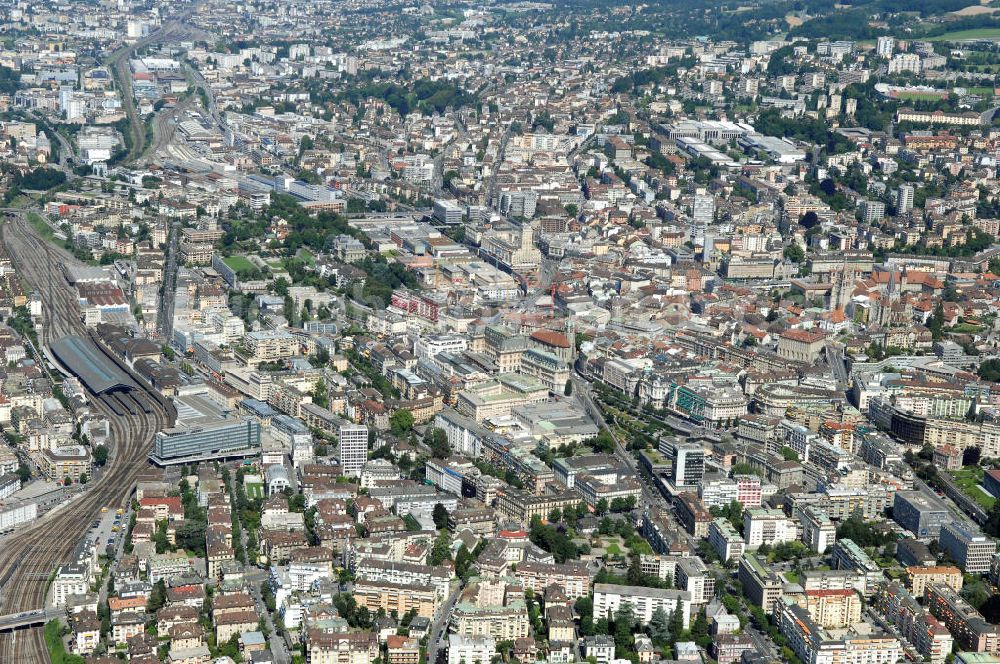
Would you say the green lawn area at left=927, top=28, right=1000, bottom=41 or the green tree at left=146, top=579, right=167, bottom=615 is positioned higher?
the green lawn area at left=927, top=28, right=1000, bottom=41

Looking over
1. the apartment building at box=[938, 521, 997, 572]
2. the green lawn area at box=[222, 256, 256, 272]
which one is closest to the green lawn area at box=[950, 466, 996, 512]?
the apartment building at box=[938, 521, 997, 572]

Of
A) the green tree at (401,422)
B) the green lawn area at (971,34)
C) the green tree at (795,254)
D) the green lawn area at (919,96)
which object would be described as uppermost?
the green lawn area at (971,34)

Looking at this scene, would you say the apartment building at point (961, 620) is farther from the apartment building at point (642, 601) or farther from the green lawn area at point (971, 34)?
the green lawn area at point (971, 34)

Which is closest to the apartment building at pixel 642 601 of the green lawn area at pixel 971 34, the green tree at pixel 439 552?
the green tree at pixel 439 552

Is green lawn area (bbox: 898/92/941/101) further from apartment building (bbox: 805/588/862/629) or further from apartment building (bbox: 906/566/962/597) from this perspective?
apartment building (bbox: 805/588/862/629)

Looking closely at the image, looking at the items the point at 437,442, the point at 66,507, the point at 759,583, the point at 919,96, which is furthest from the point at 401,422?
the point at 919,96

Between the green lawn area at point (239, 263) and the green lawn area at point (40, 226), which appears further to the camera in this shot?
the green lawn area at point (40, 226)

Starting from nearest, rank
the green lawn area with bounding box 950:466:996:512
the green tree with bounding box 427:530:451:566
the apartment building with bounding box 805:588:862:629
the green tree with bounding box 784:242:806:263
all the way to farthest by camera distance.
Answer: the apartment building with bounding box 805:588:862:629 → the green tree with bounding box 427:530:451:566 → the green lawn area with bounding box 950:466:996:512 → the green tree with bounding box 784:242:806:263
